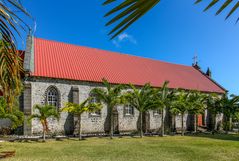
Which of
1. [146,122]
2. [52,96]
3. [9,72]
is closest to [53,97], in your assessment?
[52,96]

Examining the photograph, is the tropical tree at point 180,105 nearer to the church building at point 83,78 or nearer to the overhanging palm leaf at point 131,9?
the church building at point 83,78

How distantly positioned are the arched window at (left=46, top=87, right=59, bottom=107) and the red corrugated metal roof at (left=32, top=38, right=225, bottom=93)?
127 cm

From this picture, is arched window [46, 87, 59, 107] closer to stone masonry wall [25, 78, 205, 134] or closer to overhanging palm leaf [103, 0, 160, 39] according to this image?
stone masonry wall [25, 78, 205, 134]

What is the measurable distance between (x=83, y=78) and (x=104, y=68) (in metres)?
3.71

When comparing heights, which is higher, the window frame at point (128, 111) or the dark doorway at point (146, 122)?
the window frame at point (128, 111)

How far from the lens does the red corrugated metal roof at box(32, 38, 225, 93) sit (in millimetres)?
23344

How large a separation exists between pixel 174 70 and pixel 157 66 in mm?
2819

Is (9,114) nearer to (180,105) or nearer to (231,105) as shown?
(180,105)

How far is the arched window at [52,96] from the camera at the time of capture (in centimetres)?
2201

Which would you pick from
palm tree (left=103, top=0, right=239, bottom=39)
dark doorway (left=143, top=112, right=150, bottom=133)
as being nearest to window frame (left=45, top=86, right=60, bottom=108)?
dark doorway (left=143, top=112, right=150, bottom=133)

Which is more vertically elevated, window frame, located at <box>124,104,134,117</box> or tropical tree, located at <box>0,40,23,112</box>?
tropical tree, located at <box>0,40,23,112</box>

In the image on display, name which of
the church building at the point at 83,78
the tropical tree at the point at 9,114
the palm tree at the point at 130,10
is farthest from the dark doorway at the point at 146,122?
the palm tree at the point at 130,10

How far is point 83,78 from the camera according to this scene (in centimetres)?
2356

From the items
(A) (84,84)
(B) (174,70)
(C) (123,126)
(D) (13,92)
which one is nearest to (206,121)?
(B) (174,70)
